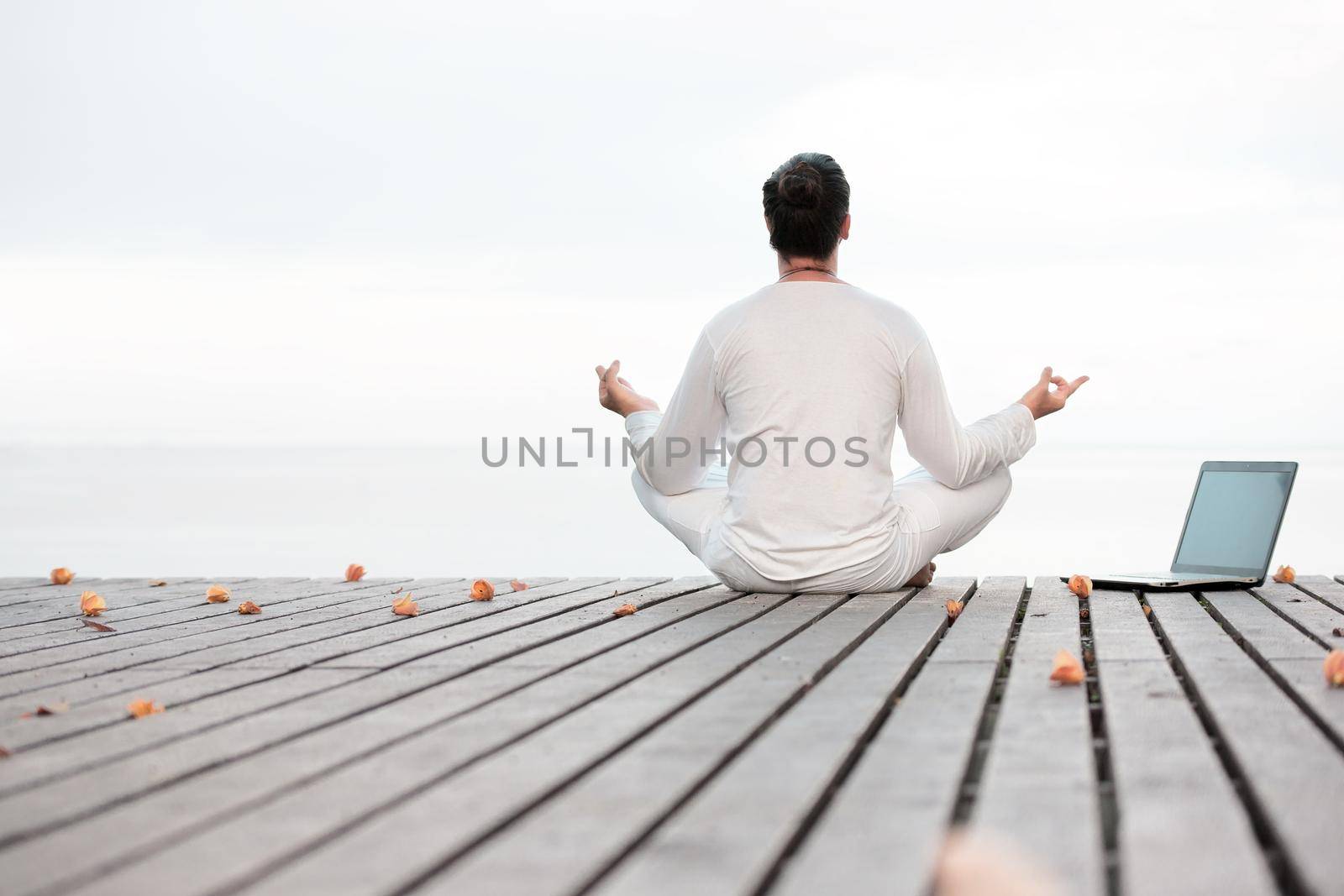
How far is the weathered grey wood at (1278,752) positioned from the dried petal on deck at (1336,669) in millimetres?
74

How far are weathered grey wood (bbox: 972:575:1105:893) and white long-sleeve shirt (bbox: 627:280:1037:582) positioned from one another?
106cm

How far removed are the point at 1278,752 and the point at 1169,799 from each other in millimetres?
287

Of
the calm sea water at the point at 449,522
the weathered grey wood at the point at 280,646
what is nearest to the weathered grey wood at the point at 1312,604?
the calm sea water at the point at 449,522

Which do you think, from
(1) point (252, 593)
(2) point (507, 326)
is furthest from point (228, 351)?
(1) point (252, 593)

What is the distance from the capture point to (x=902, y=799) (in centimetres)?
128

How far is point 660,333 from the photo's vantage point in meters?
21.5

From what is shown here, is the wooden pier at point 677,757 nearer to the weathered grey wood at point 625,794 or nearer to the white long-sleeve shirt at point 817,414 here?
the weathered grey wood at point 625,794

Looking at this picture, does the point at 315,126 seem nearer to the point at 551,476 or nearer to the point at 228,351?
the point at 551,476

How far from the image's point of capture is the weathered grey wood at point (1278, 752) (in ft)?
3.64

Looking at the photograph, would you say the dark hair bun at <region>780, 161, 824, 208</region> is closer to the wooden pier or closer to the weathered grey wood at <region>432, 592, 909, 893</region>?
A: the wooden pier

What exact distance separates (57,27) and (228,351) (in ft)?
47.8

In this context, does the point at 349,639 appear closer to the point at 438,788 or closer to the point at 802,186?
the point at 438,788

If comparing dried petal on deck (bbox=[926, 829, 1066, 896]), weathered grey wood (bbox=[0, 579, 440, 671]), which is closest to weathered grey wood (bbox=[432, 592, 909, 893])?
dried petal on deck (bbox=[926, 829, 1066, 896])

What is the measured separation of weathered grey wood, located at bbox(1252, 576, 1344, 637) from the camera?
2.58 m
